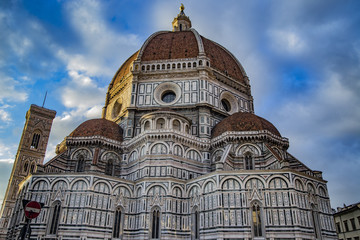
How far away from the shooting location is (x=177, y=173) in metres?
25.0

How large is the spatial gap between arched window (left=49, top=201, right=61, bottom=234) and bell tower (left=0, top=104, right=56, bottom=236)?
20758 millimetres

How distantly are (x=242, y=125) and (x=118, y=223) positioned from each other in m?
13.5

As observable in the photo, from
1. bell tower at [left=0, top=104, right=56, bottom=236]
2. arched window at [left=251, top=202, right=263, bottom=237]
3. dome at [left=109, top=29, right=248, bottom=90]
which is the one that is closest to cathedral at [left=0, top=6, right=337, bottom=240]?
arched window at [left=251, top=202, right=263, bottom=237]

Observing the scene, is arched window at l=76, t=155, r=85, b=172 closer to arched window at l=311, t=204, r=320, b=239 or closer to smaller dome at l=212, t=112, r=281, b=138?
smaller dome at l=212, t=112, r=281, b=138

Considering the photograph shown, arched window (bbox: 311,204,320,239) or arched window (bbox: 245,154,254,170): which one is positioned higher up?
arched window (bbox: 245,154,254,170)

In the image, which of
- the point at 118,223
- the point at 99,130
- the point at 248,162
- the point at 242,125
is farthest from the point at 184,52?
the point at 118,223

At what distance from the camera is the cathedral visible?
69.7ft

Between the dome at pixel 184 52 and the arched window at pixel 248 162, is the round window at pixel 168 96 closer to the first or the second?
the dome at pixel 184 52

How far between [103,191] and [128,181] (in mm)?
2336

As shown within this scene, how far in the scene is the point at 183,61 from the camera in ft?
109

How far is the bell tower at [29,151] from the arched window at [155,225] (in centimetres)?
2505

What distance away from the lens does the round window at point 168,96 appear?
32044 millimetres

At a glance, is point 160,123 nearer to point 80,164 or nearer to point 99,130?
point 99,130

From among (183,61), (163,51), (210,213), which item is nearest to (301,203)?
(210,213)
